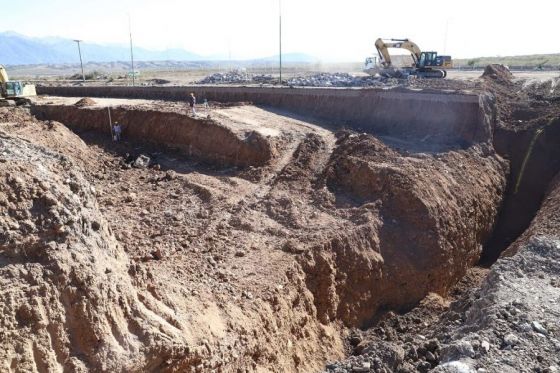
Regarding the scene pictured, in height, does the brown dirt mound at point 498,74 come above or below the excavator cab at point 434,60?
below

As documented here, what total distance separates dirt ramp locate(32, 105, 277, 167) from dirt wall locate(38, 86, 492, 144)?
16.0 ft

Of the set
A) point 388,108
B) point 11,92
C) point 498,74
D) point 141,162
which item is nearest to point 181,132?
point 141,162

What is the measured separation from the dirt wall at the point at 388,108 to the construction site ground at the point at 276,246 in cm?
93

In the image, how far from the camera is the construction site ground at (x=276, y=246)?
247 inches

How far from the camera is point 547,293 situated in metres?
8.62

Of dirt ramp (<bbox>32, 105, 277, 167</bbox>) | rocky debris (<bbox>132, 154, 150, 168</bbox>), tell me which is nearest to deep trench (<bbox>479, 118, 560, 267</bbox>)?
dirt ramp (<bbox>32, 105, 277, 167</bbox>)

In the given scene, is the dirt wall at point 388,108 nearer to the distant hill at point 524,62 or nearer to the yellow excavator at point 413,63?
the yellow excavator at point 413,63

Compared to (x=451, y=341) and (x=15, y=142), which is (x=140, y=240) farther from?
(x=451, y=341)

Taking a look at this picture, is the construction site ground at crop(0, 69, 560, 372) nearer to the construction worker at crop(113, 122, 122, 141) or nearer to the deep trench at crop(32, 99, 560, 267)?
the deep trench at crop(32, 99, 560, 267)

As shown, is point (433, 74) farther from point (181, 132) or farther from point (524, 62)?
point (524, 62)

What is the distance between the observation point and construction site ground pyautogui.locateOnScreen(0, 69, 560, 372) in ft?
20.6

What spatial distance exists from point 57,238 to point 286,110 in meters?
16.6

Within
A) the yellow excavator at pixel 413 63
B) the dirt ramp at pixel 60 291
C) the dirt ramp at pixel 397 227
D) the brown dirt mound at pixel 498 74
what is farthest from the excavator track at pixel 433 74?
the dirt ramp at pixel 60 291

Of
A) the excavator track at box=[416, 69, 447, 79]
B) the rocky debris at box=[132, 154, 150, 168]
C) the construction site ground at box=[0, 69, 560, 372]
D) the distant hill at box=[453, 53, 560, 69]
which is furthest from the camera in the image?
the distant hill at box=[453, 53, 560, 69]
